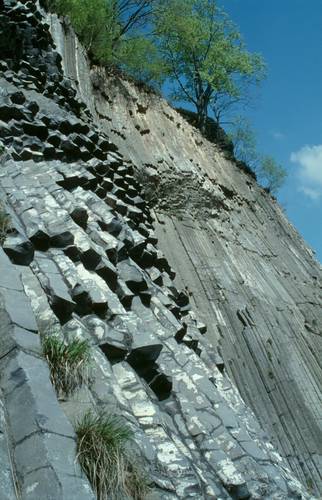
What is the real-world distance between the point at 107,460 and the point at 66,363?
105 cm

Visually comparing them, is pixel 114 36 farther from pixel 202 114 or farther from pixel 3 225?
pixel 3 225

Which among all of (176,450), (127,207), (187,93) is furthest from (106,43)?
(176,450)

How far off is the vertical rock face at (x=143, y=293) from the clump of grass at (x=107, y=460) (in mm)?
163

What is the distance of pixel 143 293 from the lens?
7.70m

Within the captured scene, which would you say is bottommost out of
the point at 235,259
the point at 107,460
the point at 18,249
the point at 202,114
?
the point at 107,460

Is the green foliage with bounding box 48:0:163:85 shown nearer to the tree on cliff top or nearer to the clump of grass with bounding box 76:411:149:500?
the tree on cliff top

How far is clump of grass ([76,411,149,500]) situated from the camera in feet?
12.2

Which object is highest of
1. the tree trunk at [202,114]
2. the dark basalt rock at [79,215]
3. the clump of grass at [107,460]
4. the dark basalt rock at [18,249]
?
the tree trunk at [202,114]

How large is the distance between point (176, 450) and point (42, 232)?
3311mm

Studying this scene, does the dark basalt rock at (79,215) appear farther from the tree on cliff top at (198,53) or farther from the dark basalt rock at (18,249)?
the tree on cliff top at (198,53)

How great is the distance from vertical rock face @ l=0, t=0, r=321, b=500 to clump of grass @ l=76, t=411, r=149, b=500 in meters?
0.16

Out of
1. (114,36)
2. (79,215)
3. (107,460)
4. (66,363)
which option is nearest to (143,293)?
(79,215)

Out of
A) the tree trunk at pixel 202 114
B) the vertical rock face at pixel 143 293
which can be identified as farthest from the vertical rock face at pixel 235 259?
the tree trunk at pixel 202 114

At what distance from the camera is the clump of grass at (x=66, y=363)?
449cm
